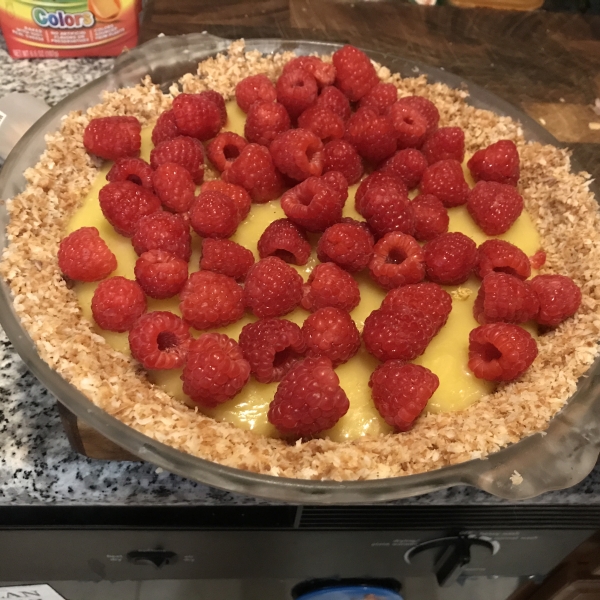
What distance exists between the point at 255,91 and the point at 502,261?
58 centimetres

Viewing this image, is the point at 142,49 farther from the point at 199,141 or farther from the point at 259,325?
the point at 259,325

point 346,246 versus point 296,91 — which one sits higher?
point 296,91

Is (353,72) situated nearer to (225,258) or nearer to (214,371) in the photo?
(225,258)

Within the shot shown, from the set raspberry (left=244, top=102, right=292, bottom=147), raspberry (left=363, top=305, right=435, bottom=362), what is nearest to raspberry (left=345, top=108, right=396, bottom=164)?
raspberry (left=244, top=102, right=292, bottom=147)

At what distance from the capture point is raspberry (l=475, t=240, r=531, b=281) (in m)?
0.98

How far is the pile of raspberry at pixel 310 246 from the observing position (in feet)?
2.65

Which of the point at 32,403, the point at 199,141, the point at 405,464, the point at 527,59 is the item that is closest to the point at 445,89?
the point at 527,59

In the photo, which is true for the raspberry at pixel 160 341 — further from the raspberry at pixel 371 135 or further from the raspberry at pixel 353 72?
the raspberry at pixel 353 72

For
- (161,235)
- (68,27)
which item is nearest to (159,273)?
(161,235)

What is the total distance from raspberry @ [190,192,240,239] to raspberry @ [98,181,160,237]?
0.26ft

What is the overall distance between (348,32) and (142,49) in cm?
54

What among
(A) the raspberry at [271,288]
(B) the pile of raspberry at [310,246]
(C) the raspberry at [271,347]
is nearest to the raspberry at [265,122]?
(B) the pile of raspberry at [310,246]

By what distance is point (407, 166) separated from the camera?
109 cm

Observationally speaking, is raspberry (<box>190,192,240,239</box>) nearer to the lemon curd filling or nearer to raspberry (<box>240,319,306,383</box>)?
the lemon curd filling
